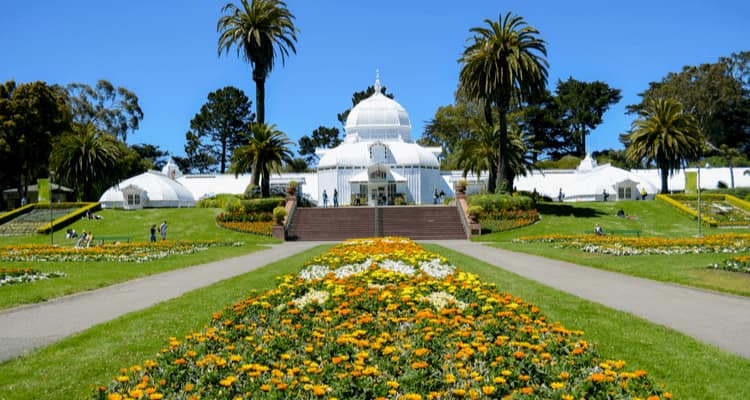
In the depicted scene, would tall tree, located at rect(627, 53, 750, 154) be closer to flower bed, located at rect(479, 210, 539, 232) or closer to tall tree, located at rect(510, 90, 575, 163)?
tall tree, located at rect(510, 90, 575, 163)

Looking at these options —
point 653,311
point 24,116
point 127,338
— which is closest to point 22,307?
point 127,338

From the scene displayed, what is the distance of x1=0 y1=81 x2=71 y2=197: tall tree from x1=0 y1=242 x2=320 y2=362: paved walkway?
151 feet

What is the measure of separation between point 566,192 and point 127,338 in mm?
58049

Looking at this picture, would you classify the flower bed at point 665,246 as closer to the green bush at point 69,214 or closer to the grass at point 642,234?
the grass at point 642,234

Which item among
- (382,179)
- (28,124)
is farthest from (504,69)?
(28,124)

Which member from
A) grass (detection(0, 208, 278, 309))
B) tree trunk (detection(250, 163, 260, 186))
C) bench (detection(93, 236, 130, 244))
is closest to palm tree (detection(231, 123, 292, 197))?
tree trunk (detection(250, 163, 260, 186))

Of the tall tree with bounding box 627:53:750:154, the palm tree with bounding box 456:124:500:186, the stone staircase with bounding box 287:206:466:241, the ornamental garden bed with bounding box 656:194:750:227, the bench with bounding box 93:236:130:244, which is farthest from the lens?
the tall tree with bounding box 627:53:750:154

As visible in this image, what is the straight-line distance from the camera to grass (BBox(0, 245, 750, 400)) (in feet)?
19.2

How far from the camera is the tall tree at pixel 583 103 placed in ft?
276

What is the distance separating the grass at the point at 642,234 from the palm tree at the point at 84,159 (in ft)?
106

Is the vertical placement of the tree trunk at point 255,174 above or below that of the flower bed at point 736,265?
above

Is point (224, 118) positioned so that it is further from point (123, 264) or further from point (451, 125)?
point (123, 264)

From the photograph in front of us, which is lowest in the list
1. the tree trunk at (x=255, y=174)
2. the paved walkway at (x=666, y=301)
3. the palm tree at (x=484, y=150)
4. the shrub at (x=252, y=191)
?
the paved walkway at (x=666, y=301)

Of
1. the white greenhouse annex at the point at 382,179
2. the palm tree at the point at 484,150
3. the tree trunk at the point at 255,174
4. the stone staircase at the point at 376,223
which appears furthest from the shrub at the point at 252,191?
the palm tree at the point at 484,150
